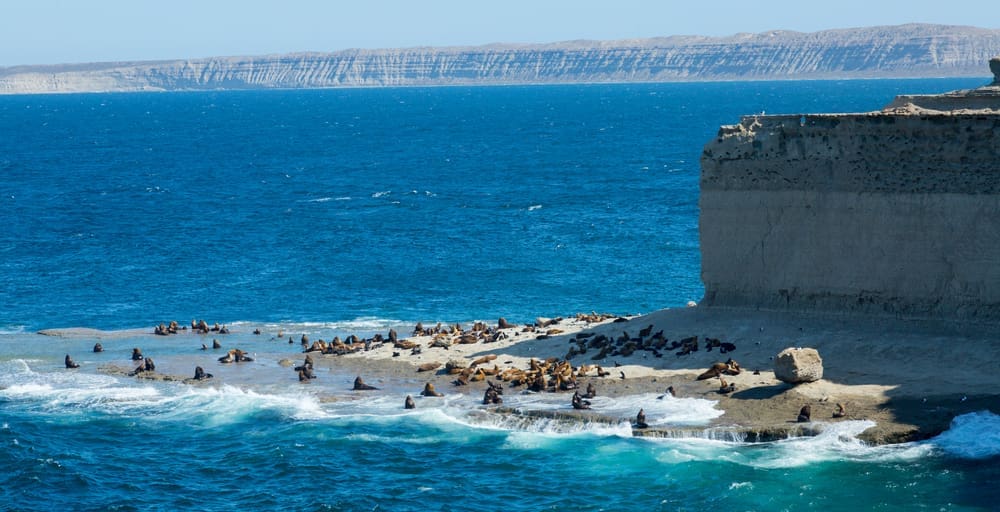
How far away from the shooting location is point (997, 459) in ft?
114

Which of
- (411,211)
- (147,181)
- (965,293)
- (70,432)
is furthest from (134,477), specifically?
(147,181)

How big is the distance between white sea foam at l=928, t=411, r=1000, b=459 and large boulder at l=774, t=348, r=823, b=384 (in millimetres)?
4431

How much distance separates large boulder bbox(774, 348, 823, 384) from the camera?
39.5 meters

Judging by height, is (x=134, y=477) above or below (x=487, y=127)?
below

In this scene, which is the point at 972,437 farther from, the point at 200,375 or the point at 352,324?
the point at 352,324

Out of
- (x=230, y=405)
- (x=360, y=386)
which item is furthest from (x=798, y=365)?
(x=230, y=405)

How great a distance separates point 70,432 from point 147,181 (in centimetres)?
8653

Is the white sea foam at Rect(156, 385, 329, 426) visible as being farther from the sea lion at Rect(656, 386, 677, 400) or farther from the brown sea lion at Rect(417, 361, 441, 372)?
the sea lion at Rect(656, 386, 677, 400)

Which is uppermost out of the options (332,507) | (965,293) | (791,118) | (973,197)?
(791,118)

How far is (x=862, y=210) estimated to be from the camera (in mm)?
42688

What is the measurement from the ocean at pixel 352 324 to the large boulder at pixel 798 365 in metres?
2.30

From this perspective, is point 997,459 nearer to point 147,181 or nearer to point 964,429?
point 964,429

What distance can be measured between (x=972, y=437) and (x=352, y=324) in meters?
30.5

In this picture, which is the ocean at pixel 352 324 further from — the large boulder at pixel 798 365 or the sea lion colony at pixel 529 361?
the large boulder at pixel 798 365
